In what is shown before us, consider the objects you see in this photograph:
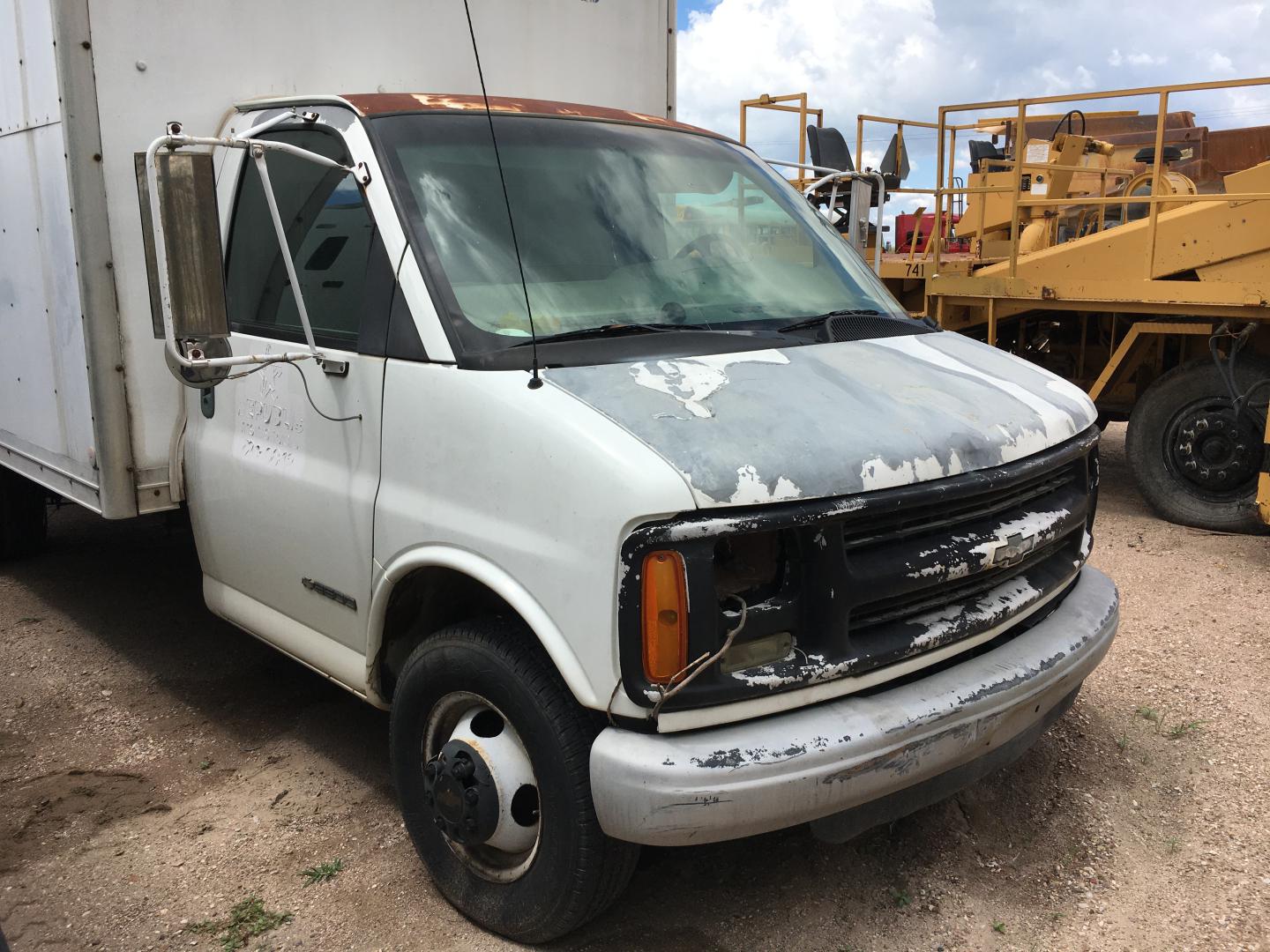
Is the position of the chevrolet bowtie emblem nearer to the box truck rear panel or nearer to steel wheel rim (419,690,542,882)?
steel wheel rim (419,690,542,882)

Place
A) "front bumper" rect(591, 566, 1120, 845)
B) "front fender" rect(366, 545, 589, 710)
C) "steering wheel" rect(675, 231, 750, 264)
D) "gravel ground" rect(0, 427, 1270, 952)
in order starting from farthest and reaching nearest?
Answer: 1. "steering wheel" rect(675, 231, 750, 264)
2. "gravel ground" rect(0, 427, 1270, 952)
3. "front fender" rect(366, 545, 589, 710)
4. "front bumper" rect(591, 566, 1120, 845)

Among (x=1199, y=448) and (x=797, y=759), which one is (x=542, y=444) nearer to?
(x=797, y=759)

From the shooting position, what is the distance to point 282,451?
11.3 feet

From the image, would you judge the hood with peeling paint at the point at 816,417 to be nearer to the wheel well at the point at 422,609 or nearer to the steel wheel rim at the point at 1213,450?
the wheel well at the point at 422,609

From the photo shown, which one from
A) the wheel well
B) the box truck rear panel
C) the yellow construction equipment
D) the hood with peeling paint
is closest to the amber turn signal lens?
the hood with peeling paint

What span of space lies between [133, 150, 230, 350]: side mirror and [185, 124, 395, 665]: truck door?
449 mm

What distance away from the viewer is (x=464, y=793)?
2762 millimetres

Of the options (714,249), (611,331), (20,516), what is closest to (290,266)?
(611,331)

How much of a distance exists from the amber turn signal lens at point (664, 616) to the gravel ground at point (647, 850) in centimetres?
94

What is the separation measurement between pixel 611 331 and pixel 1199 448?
5473mm

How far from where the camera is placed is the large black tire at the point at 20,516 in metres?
6.05

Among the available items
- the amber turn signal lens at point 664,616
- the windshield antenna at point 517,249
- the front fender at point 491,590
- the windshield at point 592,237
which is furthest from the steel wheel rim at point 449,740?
the windshield at point 592,237

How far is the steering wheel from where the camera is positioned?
336cm

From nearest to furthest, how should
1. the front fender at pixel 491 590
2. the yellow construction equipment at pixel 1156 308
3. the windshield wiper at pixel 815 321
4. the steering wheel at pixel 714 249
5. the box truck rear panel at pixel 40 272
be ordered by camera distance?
the front fender at pixel 491 590 → the windshield wiper at pixel 815 321 → the steering wheel at pixel 714 249 → the box truck rear panel at pixel 40 272 → the yellow construction equipment at pixel 1156 308
